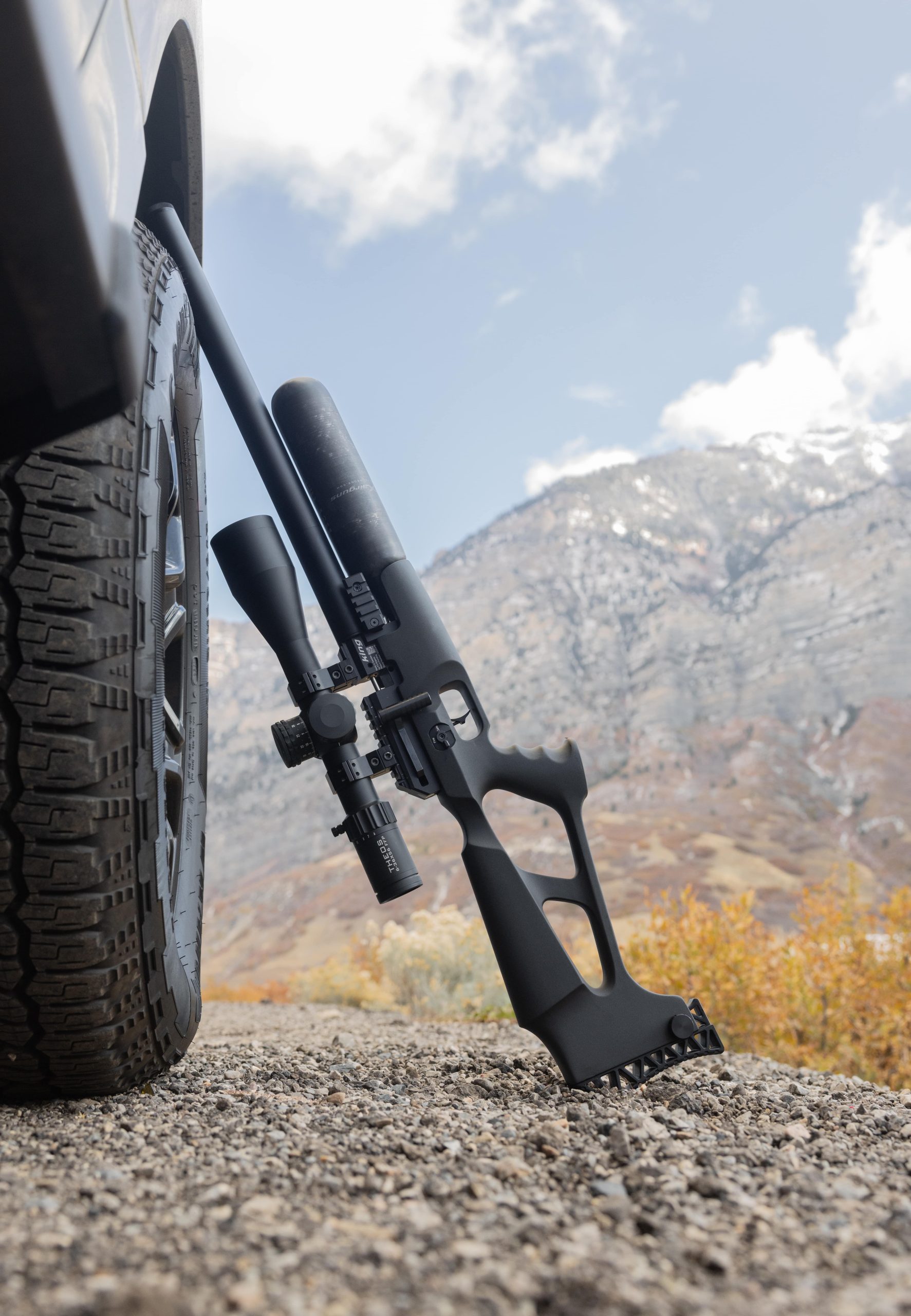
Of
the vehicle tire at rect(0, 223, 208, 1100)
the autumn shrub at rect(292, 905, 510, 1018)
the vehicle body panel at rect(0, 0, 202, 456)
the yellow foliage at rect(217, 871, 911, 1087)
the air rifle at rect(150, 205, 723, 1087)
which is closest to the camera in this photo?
the vehicle body panel at rect(0, 0, 202, 456)

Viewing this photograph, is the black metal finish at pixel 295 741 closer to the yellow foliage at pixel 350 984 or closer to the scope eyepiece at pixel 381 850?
the scope eyepiece at pixel 381 850

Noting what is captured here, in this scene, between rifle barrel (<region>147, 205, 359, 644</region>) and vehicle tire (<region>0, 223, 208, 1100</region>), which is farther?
rifle barrel (<region>147, 205, 359, 644</region>)

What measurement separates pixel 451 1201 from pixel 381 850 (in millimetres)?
1241

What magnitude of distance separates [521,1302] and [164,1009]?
1310 mm

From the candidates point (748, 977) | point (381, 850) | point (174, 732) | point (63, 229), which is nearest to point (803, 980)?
point (748, 977)

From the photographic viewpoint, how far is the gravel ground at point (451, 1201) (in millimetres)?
1011

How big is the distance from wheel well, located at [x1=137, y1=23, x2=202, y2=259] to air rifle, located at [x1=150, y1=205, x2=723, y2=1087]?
21 centimetres

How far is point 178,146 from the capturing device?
2.90 metres

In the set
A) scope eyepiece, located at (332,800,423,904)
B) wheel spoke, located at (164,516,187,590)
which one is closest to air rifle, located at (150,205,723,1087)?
scope eyepiece, located at (332,800,423,904)

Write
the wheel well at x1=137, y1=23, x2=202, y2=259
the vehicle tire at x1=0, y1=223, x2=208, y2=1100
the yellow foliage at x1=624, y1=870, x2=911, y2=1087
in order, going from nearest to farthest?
the vehicle tire at x1=0, y1=223, x2=208, y2=1100, the wheel well at x1=137, y1=23, x2=202, y2=259, the yellow foliage at x1=624, y1=870, x2=911, y2=1087

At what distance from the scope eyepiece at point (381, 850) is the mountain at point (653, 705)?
3262 centimetres

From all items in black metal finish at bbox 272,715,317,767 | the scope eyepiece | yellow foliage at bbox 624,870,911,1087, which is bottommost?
yellow foliage at bbox 624,870,911,1087

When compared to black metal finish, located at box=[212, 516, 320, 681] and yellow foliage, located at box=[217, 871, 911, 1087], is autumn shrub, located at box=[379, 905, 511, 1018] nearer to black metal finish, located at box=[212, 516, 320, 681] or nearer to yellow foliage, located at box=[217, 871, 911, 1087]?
yellow foliage, located at box=[217, 871, 911, 1087]

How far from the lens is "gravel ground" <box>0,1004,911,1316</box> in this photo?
1.01 m
